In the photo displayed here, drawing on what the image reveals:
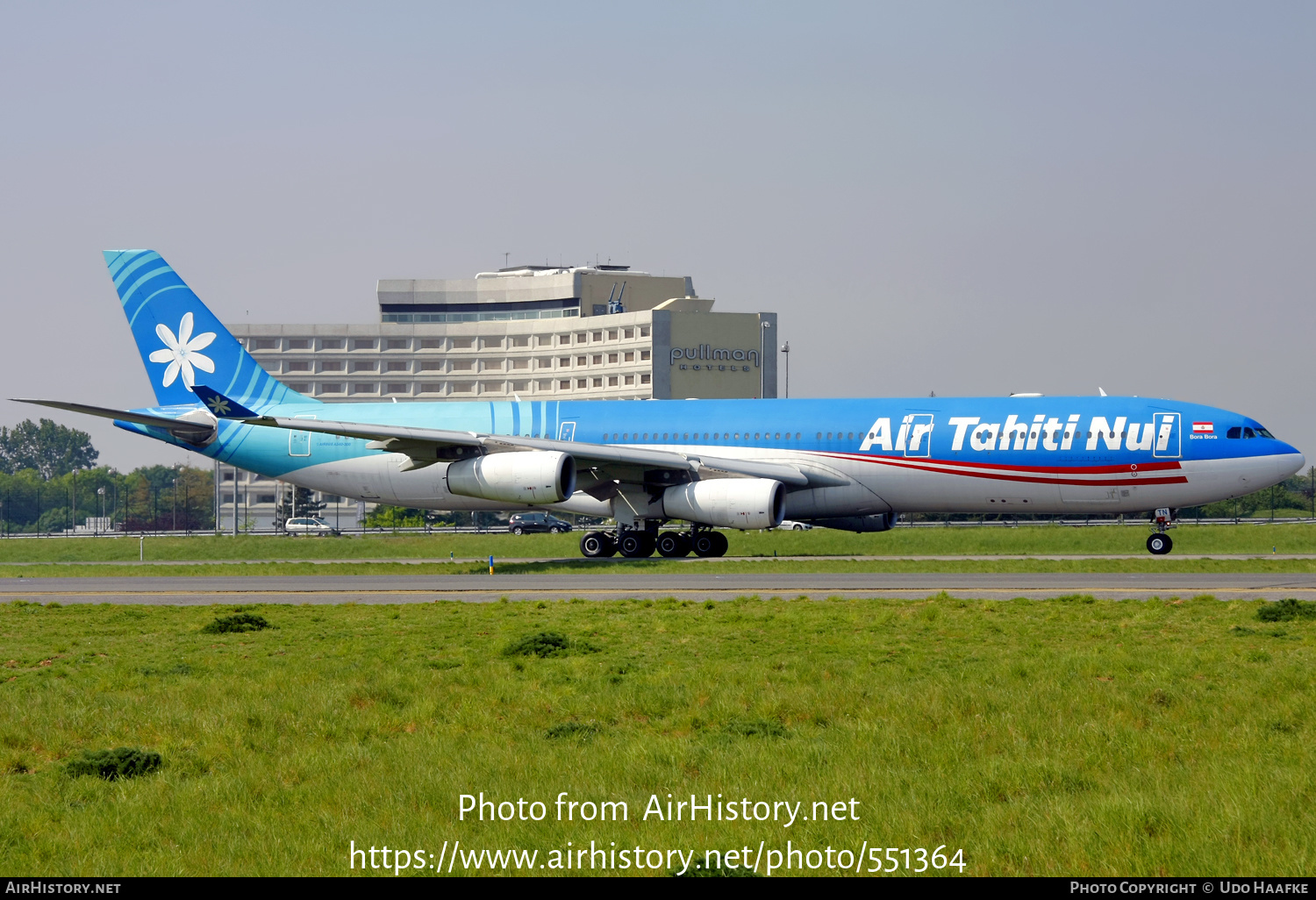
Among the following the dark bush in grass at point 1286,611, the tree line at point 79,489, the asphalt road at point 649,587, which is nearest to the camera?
the dark bush in grass at point 1286,611

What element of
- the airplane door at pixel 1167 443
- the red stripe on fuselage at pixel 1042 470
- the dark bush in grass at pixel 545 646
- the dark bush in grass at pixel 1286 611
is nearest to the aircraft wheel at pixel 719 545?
the red stripe on fuselage at pixel 1042 470

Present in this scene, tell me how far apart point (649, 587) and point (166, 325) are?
22604 mm

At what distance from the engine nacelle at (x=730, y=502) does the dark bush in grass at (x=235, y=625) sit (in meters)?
15.9

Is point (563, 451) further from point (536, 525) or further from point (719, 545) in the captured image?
point (536, 525)

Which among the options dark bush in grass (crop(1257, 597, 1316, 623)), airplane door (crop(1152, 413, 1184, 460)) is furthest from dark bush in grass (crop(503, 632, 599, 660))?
airplane door (crop(1152, 413, 1184, 460))

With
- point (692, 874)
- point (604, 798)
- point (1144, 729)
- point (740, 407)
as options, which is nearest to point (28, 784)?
point (604, 798)

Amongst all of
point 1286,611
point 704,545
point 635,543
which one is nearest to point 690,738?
point 1286,611

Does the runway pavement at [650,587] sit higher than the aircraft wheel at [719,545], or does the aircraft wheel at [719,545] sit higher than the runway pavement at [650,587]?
the aircraft wheel at [719,545]

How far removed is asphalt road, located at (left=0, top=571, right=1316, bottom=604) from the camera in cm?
2498

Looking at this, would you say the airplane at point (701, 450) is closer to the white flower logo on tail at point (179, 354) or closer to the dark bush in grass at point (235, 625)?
the white flower logo on tail at point (179, 354)

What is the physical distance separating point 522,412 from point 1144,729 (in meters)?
31.3

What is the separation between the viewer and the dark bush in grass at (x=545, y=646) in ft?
55.4

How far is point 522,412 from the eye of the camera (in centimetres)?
4116

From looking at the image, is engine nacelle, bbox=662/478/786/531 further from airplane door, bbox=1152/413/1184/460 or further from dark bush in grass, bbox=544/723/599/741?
dark bush in grass, bbox=544/723/599/741
